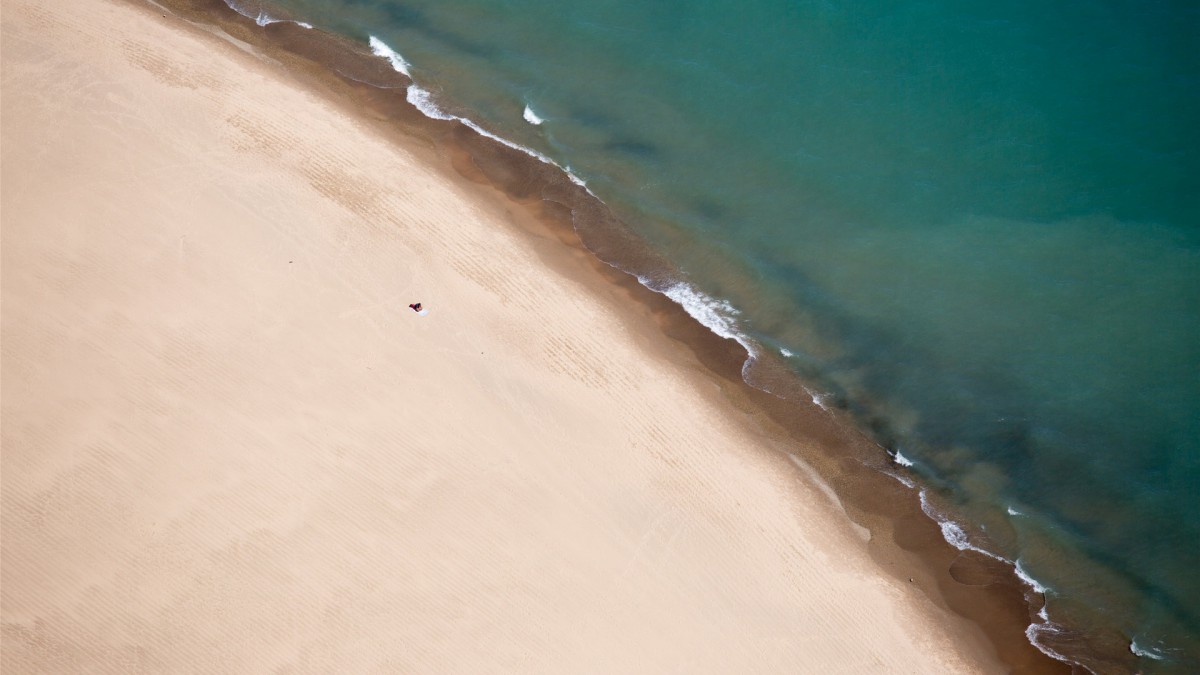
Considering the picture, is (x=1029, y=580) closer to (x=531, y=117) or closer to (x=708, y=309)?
(x=708, y=309)

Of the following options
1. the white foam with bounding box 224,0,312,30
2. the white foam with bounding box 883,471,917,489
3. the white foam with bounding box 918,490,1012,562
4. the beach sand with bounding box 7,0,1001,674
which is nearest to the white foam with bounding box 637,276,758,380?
the beach sand with bounding box 7,0,1001,674

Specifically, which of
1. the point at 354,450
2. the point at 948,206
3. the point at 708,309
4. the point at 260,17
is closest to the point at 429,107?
the point at 260,17

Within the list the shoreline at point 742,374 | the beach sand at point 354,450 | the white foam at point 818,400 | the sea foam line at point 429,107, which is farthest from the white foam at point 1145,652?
the sea foam line at point 429,107

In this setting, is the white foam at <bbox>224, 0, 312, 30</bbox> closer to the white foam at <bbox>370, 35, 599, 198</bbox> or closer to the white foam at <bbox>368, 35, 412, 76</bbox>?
the white foam at <bbox>368, 35, 412, 76</bbox>

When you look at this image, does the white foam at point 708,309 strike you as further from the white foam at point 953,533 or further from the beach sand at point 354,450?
the white foam at point 953,533

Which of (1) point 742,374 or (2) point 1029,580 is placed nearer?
(2) point 1029,580

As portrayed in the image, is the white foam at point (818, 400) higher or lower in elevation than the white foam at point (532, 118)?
lower

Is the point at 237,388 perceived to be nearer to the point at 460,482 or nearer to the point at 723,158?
the point at 460,482
